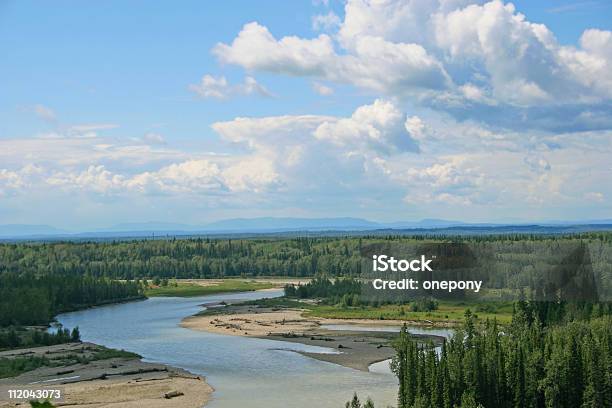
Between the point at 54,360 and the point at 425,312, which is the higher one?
the point at 54,360

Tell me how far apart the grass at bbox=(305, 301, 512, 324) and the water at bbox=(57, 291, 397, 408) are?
98.5 ft

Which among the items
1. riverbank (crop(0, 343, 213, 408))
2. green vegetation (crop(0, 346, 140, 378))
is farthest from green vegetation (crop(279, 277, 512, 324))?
riverbank (crop(0, 343, 213, 408))

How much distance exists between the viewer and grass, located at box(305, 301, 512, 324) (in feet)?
430

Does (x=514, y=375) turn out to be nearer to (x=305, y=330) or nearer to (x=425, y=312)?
(x=305, y=330)

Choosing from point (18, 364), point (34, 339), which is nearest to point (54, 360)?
point (18, 364)

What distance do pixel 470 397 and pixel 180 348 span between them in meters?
55.8

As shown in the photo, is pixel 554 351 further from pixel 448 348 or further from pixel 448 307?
pixel 448 307

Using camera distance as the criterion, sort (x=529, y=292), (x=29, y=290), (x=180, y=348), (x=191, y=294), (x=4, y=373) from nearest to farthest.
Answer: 1. (x=4, y=373)
2. (x=180, y=348)
3. (x=529, y=292)
4. (x=29, y=290)
5. (x=191, y=294)

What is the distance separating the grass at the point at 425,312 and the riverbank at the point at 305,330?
4.01 m

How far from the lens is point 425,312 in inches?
5507

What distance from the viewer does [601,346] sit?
2491 inches

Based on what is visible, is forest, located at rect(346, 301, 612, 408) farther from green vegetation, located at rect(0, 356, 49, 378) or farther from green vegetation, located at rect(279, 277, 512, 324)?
green vegetation, located at rect(279, 277, 512, 324)

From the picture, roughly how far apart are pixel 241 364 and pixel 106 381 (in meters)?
16.8

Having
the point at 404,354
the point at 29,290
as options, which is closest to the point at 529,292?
the point at 404,354
